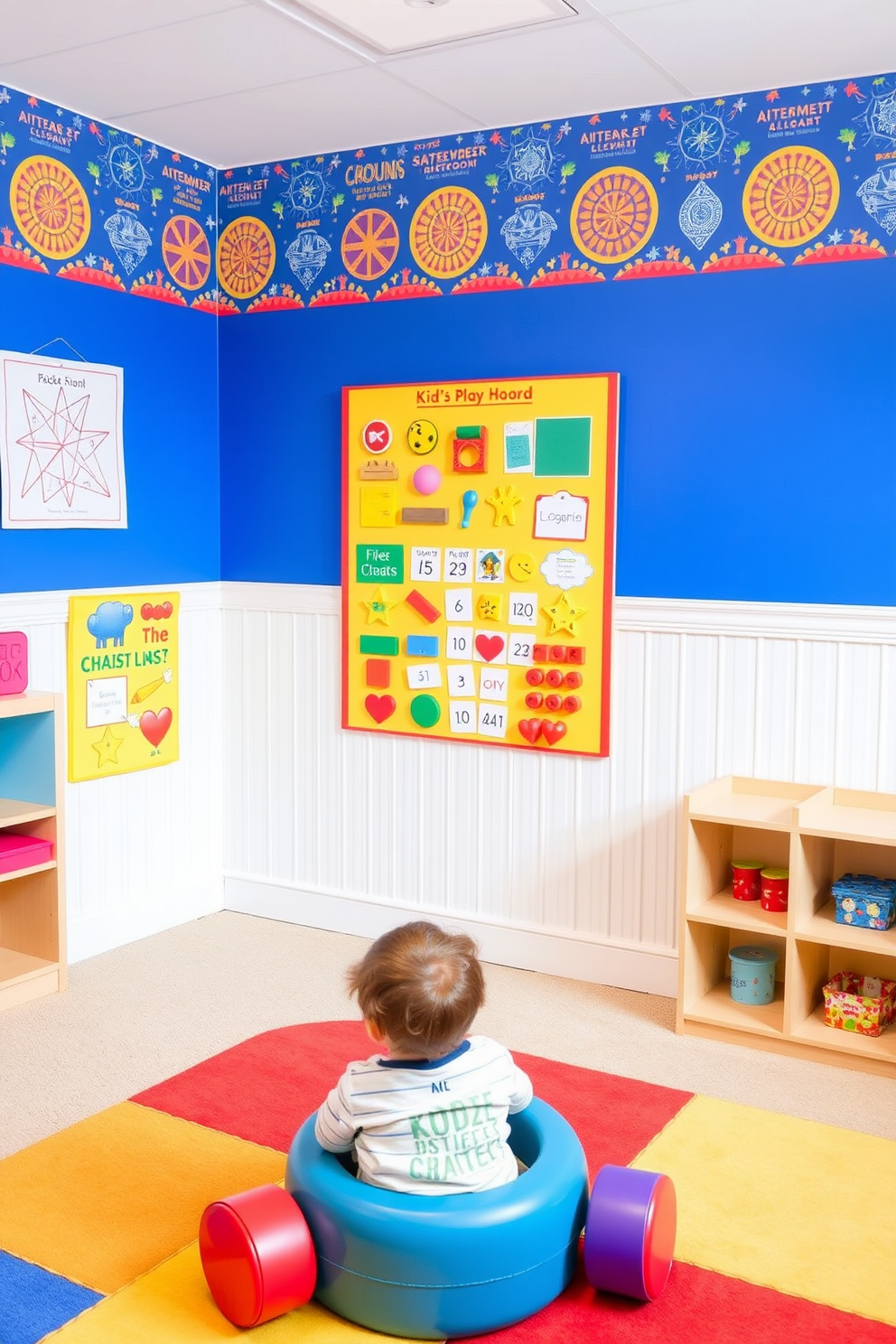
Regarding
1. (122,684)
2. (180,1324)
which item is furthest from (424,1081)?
(122,684)

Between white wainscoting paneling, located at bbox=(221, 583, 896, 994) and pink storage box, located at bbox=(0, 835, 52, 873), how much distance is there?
0.97 metres

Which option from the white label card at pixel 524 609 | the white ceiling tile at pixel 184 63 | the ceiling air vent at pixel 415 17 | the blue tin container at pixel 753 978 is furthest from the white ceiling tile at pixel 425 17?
the blue tin container at pixel 753 978

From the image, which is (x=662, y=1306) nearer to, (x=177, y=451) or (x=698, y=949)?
(x=698, y=949)

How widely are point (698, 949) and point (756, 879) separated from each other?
0.25 m

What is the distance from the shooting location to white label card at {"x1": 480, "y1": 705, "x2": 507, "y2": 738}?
12.3 feet

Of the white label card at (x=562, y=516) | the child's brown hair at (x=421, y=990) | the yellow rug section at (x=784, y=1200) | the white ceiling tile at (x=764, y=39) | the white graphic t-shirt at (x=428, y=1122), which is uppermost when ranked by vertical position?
the white ceiling tile at (x=764, y=39)

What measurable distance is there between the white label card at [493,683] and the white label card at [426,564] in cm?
32

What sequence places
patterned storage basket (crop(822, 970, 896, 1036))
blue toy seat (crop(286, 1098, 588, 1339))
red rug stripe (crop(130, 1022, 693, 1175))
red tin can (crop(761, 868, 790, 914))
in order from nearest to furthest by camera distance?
blue toy seat (crop(286, 1098, 588, 1339))
red rug stripe (crop(130, 1022, 693, 1175))
patterned storage basket (crop(822, 970, 896, 1036))
red tin can (crop(761, 868, 790, 914))

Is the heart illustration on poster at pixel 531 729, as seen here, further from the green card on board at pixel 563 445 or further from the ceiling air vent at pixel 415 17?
the ceiling air vent at pixel 415 17

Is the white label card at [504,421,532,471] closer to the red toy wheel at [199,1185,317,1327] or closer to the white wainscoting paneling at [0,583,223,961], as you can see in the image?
the white wainscoting paneling at [0,583,223,961]

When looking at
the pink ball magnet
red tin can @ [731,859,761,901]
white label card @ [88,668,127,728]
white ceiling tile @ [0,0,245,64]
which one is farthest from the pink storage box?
white ceiling tile @ [0,0,245,64]

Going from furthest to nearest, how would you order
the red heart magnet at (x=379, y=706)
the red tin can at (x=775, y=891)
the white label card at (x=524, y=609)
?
the red heart magnet at (x=379, y=706) → the white label card at (x=524, y=609) → the red tin can at (x=775, y=891)

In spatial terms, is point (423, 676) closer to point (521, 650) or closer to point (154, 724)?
point (521, 650)

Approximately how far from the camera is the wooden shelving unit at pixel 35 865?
3414 millimetres
